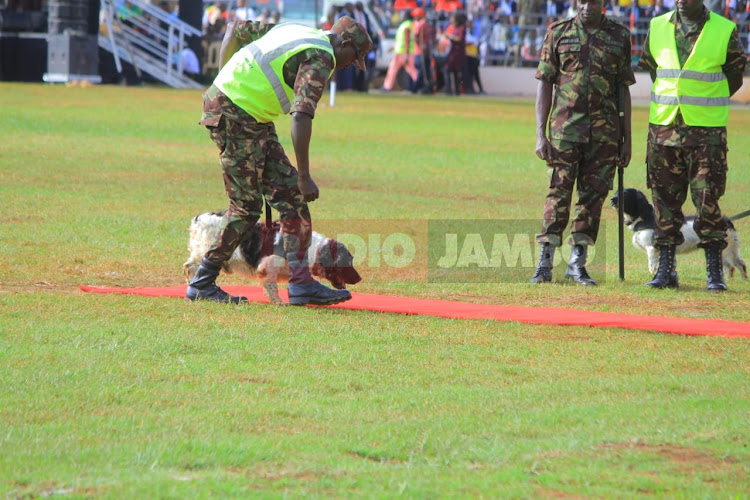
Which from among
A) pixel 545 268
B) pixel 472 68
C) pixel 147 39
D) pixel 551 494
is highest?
pixel 147 39

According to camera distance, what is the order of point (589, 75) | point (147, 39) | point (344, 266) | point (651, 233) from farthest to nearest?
point (147, 39)
point (651, 233)
point (589, 75)
point (344, 266)

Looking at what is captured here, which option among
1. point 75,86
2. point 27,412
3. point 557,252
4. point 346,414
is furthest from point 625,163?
point 75,86

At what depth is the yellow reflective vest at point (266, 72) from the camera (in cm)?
703

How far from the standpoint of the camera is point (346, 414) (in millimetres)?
4977

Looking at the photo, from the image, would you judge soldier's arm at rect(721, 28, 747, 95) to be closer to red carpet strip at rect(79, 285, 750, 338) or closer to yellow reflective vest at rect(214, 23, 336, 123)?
red carpet strip at rect(79, 285, 750, 338)

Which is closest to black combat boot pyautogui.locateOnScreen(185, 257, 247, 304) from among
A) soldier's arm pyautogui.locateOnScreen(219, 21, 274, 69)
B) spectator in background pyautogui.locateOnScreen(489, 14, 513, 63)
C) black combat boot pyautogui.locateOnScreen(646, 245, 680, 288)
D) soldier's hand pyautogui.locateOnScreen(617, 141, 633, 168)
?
soldier's arm pyautogui.locateOnScreen(219, 21, 274, 69)

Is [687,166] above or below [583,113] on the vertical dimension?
below

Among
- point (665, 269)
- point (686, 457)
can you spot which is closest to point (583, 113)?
point (665, 269)

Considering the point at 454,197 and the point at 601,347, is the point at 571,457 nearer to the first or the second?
the point at 601,347

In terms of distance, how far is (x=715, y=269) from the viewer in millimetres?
8750

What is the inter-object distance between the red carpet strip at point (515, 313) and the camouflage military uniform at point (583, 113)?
1273mm

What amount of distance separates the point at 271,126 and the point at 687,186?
11.0 ft

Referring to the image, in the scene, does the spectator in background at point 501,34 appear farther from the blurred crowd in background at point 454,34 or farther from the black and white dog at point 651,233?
the black and white dog at point 651,233

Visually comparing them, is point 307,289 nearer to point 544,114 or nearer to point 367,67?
point 544,114
